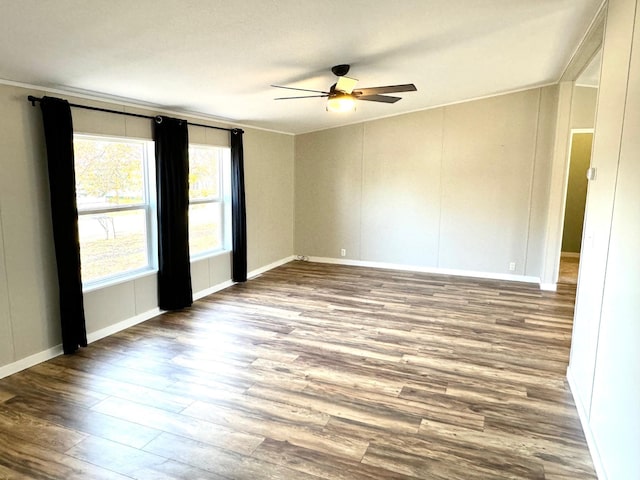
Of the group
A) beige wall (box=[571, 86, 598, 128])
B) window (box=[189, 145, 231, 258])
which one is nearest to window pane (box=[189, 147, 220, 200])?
window (box=[189, 145, 231, 258])

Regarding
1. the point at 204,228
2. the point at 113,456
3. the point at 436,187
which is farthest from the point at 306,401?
the point at 436,187

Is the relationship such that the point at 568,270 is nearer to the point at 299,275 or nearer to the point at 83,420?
the point at 299,275

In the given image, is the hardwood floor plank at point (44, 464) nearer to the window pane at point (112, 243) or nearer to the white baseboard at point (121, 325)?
the white baseboard at point (121, 325)

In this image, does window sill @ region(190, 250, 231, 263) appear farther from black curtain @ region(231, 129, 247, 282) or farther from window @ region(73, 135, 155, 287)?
window @ region(73, 135, 155, 287)

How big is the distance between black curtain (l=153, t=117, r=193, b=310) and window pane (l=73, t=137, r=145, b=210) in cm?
23

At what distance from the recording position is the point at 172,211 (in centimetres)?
481

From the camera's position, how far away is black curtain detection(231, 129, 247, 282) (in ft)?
19.4

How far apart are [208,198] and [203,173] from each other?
356mm

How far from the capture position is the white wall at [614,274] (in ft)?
6.32

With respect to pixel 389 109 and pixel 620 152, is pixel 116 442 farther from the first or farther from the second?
pixel 389 109

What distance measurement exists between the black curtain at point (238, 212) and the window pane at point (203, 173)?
0.24 metres

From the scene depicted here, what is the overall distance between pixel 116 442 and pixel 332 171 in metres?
5.90

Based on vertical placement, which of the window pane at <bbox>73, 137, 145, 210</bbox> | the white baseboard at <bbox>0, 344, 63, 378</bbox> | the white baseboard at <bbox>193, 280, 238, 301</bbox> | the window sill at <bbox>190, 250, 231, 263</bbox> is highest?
the window pane at <bbox>73, 137, 145, 210</bbox>

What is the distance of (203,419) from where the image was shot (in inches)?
Result: 109
